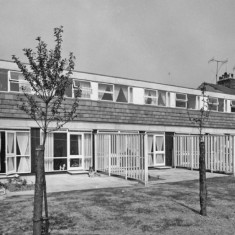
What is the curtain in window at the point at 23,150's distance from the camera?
51.0ft

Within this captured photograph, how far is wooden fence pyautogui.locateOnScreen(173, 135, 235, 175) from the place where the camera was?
1770 cm

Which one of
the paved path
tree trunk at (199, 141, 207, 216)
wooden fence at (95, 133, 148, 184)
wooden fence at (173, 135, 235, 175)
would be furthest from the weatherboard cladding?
tree trunk at (199, 141, 207, 216)

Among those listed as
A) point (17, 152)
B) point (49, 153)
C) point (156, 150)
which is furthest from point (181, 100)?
point (17, 152)

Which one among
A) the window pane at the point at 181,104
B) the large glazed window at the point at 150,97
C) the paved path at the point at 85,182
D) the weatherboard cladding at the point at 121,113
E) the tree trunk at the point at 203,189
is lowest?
the paved path at the point at 85,182

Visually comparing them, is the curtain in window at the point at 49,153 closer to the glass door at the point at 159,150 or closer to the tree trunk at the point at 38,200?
the glass door at the point at 159,150

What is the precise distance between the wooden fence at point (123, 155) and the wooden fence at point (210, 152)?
534cm

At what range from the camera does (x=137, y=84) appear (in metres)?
19.9

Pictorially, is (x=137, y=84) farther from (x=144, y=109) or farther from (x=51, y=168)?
(x=51, y=168)

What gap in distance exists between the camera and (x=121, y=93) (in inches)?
760

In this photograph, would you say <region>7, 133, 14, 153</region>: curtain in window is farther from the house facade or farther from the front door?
the front door

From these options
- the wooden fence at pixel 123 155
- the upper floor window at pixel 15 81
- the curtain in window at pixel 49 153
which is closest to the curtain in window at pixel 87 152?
the wooden fence at pixel 123 155

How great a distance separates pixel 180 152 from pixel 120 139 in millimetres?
6192

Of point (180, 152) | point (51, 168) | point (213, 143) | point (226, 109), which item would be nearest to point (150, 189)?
point (51, 168)

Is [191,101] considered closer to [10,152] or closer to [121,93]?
[121,93]
